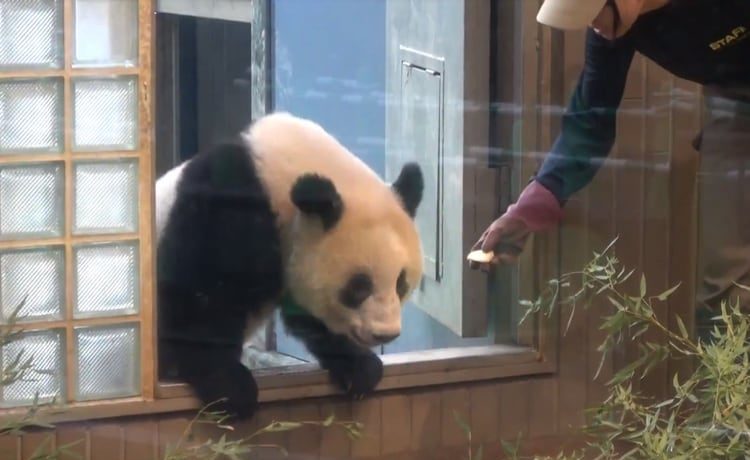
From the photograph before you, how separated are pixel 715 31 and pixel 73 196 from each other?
126 centimetres

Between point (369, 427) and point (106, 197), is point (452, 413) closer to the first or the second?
point (369, 427)

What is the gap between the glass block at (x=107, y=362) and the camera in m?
2.08

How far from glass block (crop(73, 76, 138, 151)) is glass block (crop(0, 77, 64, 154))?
1.3 inches

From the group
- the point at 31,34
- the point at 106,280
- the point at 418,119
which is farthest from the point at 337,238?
the point at 31,34

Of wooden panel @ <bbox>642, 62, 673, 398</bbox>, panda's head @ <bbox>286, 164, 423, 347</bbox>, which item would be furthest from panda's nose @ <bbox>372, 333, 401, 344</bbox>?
wooden panel @ <bbox>642, 62, 673, 398</bbox>

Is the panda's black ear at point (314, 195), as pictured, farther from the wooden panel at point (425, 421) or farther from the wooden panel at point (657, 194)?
the wooden panel at point (657, 194)

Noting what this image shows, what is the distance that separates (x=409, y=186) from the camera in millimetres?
2373

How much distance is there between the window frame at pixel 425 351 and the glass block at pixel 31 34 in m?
0.02

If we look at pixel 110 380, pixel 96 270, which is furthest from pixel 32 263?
pixel 110 380

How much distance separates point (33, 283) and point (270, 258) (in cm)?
48

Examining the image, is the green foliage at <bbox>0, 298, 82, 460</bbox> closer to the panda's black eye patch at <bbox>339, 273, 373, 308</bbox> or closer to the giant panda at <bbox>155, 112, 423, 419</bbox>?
the giant panda at <bbox>155, 112, 423, 419</bbox>

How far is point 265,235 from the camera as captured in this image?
2.21 metres

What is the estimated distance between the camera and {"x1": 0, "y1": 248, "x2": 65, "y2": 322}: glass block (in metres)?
2.02

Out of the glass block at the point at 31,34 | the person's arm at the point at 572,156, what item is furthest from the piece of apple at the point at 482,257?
the glass block at the point at 31,34
